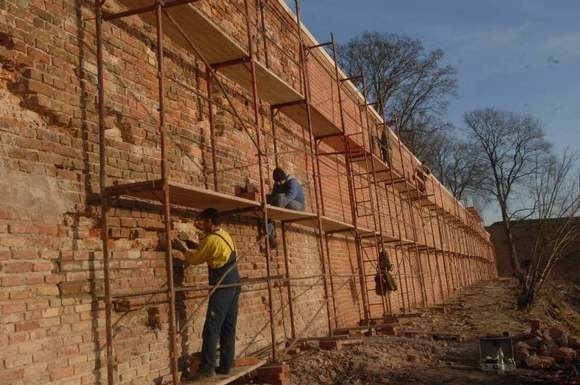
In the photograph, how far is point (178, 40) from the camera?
7121 millimetres

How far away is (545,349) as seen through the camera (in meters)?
8.90

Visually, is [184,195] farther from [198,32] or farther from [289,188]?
[289,188]

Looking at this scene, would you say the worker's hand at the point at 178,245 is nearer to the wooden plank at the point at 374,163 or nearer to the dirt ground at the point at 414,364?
the dirt ground at the point at 414,364

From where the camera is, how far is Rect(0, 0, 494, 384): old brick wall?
4.49 metres

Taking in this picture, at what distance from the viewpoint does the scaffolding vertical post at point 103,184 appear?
502 centimetres

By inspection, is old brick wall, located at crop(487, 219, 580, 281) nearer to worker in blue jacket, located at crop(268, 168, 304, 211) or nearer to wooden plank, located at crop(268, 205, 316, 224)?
wooden plank, located at crop(268, 205, 316, 224)

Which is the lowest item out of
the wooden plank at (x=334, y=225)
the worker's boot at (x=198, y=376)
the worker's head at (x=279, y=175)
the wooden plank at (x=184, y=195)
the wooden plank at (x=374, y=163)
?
the worker's boot at (x=198, y=376)

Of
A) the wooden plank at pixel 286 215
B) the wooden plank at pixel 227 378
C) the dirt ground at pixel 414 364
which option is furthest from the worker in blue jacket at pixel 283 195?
the wooden plank at pixel 227 378

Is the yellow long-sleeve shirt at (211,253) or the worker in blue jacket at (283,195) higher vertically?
the worker in blue jacket at (283,195)

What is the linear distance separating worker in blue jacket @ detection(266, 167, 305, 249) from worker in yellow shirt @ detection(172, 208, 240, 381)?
2207mm

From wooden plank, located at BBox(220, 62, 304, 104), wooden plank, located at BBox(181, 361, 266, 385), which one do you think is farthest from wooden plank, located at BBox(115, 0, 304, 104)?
wooden plank, located at BBox(181, 361, 266, 385)

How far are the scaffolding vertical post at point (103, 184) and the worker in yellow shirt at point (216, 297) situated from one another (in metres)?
0.97

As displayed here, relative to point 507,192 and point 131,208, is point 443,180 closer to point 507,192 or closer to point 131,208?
point 507,192

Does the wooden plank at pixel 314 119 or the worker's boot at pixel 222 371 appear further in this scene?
the wooden plank at pixel 314 119
